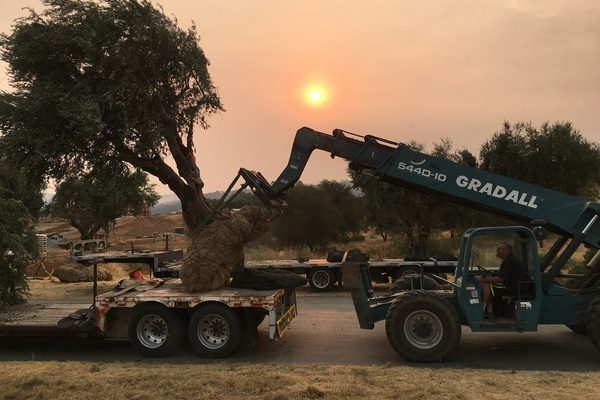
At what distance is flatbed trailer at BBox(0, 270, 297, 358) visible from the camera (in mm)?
9180

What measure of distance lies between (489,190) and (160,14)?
50.5 feet

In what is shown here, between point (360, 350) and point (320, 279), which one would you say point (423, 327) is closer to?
point (360, 350)

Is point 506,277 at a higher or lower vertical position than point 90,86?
lower

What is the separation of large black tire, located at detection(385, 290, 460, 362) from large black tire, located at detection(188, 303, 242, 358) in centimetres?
258

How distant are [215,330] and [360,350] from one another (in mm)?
2587

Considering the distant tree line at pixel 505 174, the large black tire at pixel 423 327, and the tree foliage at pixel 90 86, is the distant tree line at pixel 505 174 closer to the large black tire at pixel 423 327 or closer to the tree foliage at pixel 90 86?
the tree foliage at pixel 90 86

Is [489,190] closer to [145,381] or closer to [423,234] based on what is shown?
[145,381]

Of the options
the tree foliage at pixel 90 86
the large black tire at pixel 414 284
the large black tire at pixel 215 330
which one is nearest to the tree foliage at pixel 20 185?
the tree foliage at pixel 90 86

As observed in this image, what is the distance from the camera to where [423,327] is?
8711 millimetres

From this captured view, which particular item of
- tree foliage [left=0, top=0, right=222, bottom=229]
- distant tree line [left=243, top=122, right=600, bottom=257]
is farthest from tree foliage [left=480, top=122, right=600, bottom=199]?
tree foliage [left=0, top=0, right=222, bottom=229]

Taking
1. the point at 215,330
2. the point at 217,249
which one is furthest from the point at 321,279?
the point at 215,330

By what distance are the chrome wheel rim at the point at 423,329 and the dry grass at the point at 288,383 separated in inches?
29.5

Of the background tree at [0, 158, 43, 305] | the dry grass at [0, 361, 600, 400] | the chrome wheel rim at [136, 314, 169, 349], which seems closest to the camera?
the dry grass at [0, 361, 600, 400]

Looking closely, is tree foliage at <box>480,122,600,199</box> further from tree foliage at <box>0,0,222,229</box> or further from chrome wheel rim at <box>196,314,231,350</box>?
chrome wheel rim at <box>196,314,231,350</box>
